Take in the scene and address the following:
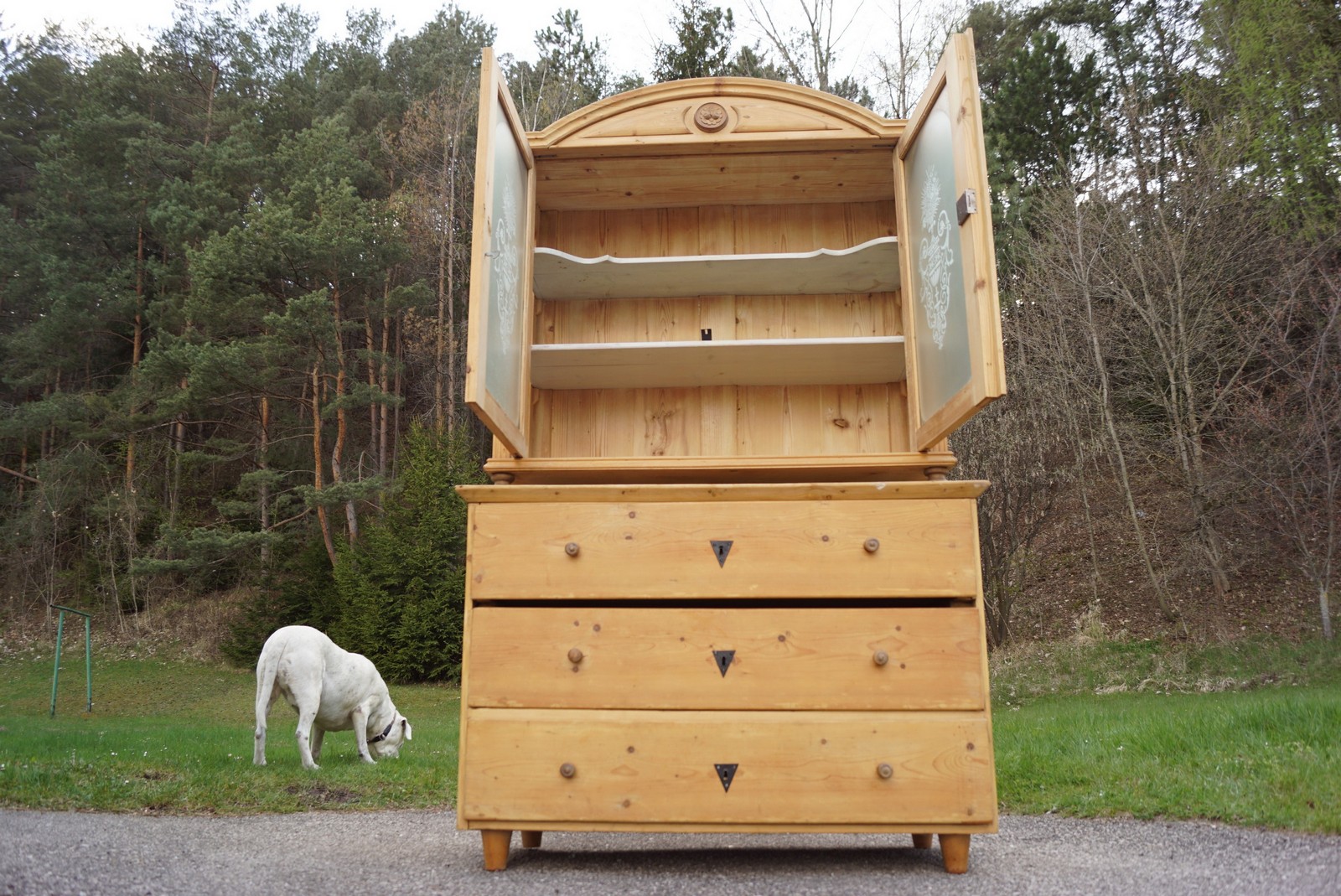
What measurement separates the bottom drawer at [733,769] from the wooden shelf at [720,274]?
194 centimetres

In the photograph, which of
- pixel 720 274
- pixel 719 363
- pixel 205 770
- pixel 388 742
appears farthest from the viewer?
pixel 388 742

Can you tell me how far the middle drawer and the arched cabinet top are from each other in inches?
76.0

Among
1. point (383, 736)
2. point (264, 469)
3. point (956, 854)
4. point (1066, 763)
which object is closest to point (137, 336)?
point (264, 469)

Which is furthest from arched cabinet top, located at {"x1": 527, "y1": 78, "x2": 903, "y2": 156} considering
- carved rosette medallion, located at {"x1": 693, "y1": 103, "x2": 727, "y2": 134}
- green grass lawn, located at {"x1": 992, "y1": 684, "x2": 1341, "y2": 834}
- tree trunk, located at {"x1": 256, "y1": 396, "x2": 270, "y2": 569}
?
tree trunk, located at {"x1": 256, "y1": 396, "x2": 270, "y2": 569}

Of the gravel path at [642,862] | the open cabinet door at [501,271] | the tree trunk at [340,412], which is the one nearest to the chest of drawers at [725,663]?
the gravel path at [642,862]

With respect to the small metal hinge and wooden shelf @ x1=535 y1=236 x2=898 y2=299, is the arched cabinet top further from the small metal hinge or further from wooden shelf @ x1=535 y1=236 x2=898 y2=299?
the small metal hinge

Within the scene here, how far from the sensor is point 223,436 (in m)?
22.3

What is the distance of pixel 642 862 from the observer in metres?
3.13

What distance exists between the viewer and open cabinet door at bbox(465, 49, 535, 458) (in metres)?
3.00

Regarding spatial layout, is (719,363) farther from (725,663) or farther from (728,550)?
(725,663)

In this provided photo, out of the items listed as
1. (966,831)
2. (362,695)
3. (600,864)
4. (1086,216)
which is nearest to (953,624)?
(966,831)

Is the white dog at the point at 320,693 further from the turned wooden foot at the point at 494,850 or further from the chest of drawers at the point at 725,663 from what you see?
the chest of drawers at the point at 725,663

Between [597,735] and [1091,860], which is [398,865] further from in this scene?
[1091,860]

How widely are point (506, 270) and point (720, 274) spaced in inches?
42.9
